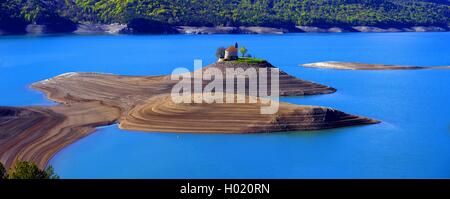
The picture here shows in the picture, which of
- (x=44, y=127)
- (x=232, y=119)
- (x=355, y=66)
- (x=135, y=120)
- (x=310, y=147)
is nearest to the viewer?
(x=310, y=147)

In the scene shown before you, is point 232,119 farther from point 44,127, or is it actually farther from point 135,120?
point 44,127

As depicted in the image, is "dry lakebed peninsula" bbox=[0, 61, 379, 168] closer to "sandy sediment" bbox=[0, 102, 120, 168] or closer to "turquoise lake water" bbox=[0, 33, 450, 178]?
"sandy sediment" bbox=[0, 102, 120, 168]

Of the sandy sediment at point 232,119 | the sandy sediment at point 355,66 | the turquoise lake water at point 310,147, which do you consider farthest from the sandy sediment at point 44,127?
the sandy sediment at point 355,66

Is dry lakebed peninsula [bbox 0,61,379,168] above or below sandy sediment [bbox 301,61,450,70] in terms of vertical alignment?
above

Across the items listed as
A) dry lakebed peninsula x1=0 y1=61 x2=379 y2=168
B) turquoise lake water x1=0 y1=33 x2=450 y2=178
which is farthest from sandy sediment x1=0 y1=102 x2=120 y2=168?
turquoise lake water x1=0 y1=33 x2=450 y2=178

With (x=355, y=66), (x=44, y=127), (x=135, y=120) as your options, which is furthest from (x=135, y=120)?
(x=355, y=66)

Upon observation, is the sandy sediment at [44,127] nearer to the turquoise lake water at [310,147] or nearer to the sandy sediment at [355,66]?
the turquoise lake water at [310,147]

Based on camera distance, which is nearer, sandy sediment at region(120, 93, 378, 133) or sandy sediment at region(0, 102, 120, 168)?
sandy sediment at region(0, 102, 120, 168)

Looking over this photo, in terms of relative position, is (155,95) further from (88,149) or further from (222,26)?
(222,26)

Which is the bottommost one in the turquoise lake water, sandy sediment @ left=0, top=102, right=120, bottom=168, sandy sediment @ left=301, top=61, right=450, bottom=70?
sandy sediment @ left=301, top=61, right=450, bottom=70

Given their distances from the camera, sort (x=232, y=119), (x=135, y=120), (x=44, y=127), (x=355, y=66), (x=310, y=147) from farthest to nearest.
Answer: (x=355, y=66)
(x=135, y=120)
(x=232, y=119)
(x=44, y=127)
(x=310, y=147)
